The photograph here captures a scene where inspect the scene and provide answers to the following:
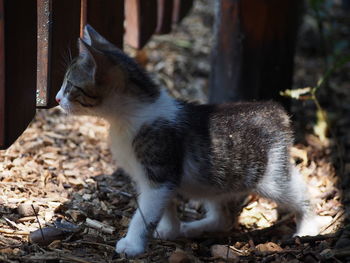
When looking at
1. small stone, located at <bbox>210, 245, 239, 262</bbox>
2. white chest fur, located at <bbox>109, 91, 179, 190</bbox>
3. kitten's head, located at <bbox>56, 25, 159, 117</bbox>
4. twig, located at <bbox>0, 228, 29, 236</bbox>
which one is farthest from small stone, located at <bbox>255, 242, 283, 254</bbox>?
twig, located at <bbox>0, 228, 29, 236</bbox>

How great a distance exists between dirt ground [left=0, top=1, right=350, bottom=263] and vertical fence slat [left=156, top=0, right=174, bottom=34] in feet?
1.67

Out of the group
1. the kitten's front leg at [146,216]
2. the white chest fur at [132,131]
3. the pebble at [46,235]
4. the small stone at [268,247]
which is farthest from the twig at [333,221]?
the pebble at [46,235]

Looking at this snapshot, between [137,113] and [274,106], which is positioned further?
[274,106]

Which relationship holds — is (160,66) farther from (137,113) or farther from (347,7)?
(347,7)

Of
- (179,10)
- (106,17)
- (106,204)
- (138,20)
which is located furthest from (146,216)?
(179,10)

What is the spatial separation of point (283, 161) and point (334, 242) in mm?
711

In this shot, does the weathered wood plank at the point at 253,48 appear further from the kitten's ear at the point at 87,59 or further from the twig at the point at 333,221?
the kitten's ear at the point at 87,59

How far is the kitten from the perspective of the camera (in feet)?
12.3

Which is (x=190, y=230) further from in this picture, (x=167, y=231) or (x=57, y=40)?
(x=57, y=40)

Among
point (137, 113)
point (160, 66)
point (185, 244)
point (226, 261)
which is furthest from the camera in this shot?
point (160, 66)

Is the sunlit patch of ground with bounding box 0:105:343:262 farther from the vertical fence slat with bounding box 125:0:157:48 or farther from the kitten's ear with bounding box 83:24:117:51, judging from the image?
the kitten's ear with bounding box 83:24:117:51

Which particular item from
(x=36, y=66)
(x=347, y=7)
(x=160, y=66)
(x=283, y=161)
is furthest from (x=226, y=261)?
(x=347, y=7)

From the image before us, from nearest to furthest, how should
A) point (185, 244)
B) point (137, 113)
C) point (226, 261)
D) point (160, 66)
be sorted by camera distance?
point (226, 261) → point (137, 113) → point (185, 244) → point (160, 66)

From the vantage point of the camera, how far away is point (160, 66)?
696 centimetres
